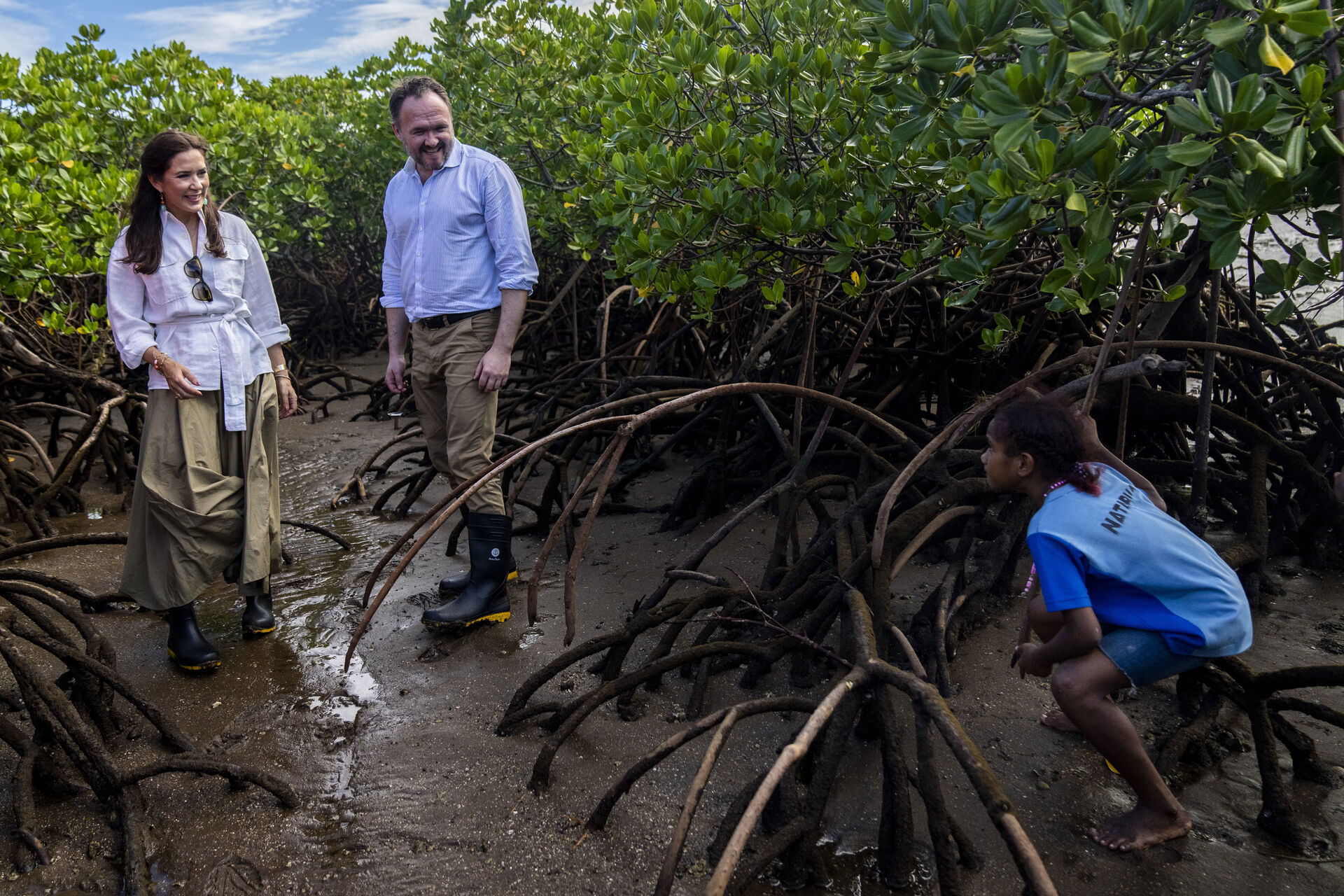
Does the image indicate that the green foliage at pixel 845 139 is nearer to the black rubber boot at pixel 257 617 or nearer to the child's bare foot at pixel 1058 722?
the child's bare foot at pixel 1058 722

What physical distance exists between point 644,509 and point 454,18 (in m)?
3.62

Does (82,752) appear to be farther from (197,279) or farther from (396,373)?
(396,373)

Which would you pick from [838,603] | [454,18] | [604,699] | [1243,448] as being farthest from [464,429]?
[454,18]

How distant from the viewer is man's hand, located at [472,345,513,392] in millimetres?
2871

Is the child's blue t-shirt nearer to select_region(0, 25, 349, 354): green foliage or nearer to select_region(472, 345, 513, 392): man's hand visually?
select_region(472, 345, 513, 392): man's hand

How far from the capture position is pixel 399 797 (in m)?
2.12

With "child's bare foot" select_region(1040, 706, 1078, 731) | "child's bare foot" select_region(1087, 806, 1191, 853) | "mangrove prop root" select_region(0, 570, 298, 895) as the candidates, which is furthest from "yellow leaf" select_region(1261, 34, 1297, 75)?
"mangrove prop root" select_region(0, 570, 298, 895)

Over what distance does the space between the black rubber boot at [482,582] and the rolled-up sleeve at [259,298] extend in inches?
35.5

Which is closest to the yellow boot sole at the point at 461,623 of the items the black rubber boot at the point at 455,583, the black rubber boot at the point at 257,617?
the black rubber boot at the point at 455,583

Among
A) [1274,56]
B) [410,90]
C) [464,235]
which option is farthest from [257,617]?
[1274,56]

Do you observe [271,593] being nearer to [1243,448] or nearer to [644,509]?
[644,509]

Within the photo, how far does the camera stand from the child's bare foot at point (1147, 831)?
173 cm

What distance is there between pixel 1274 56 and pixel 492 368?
86.7 inches

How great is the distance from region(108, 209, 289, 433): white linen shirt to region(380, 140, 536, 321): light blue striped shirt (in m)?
0.54
